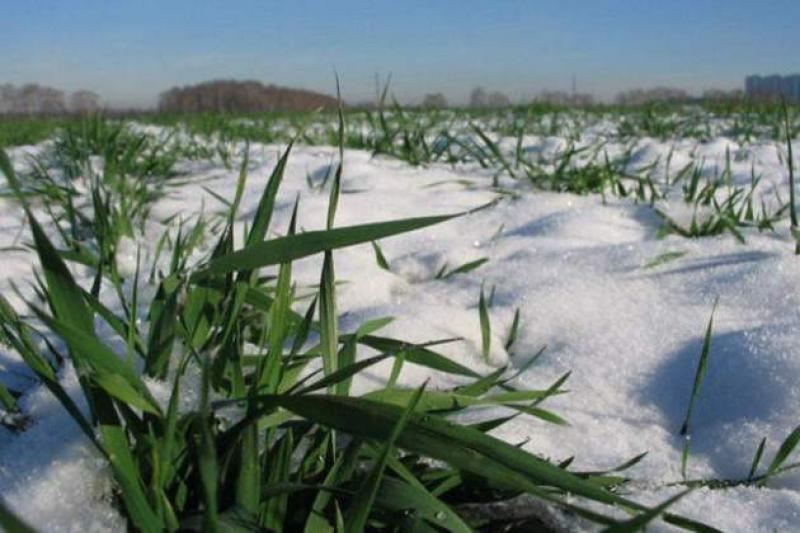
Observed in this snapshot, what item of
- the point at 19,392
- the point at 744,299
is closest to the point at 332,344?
the point at 19,392

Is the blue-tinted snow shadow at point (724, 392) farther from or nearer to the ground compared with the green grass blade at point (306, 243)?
nearer to the ground

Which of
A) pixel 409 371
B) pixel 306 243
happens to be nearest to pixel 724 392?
pixel 409 371

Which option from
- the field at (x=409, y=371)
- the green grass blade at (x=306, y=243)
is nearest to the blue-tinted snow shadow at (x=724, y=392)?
the field at (x=409, y=371)

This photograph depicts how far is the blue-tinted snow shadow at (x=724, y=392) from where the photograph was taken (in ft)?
2.86

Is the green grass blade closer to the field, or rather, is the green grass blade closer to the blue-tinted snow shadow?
the field

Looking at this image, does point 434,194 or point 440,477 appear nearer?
point 440,477

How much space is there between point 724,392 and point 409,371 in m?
0.41

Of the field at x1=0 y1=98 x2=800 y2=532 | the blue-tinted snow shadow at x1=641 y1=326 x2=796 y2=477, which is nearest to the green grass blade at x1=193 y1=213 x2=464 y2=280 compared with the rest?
the field at x1=0 y1=98 x2=800 y2=532

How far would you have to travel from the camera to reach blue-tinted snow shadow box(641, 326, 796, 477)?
2.86 ft

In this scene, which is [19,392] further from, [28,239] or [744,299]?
[744,299]

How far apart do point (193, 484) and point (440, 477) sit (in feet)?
0.76

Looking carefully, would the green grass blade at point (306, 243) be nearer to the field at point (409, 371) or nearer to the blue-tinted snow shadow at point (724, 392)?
the field at point (409, 371)

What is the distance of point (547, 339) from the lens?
1146 mm

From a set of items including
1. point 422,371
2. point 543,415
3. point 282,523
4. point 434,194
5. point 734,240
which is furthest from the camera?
point 434,194
